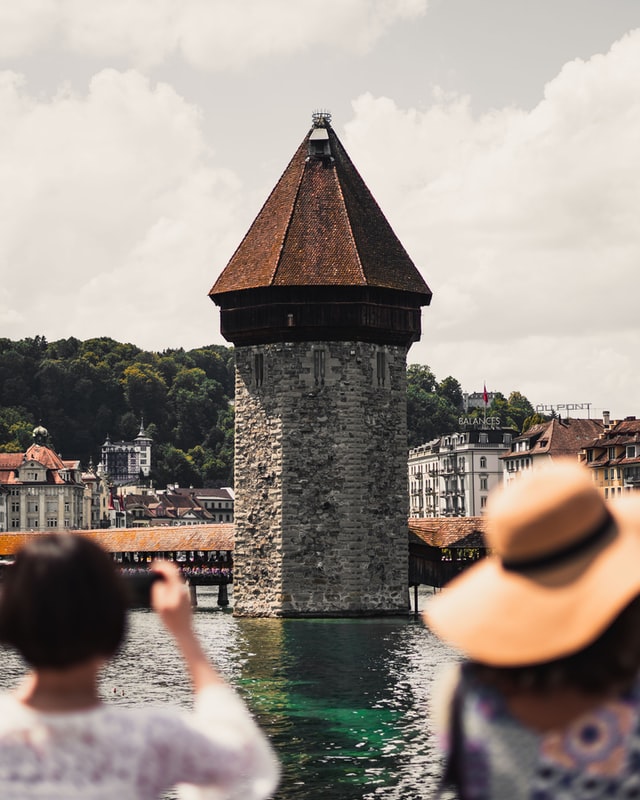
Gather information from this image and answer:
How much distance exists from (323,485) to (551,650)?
36.5m

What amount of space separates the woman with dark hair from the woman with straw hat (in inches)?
16.7

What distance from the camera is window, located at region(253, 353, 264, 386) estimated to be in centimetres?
4016

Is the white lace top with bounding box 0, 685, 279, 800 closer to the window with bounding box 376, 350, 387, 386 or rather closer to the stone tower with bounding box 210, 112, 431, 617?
the stone tower with bounding box 210, 112, 431, 617

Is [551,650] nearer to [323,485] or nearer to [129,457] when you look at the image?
[323,485]

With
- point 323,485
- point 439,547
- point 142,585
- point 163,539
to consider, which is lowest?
point 439,547

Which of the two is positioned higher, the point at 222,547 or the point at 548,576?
the point at 548,576

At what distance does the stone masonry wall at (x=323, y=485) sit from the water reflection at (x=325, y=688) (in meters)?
1.04

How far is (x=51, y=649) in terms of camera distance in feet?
8.75

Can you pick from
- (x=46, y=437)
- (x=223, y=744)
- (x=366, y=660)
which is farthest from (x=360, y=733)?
(x=46, y=437)

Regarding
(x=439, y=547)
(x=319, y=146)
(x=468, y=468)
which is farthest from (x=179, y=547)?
(x=468, y=468)

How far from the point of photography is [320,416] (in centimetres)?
3919

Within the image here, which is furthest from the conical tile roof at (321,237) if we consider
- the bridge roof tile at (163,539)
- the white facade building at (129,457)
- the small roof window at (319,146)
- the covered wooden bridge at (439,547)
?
the white facade building at (129,457)

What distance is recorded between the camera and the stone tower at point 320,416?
1533 inches

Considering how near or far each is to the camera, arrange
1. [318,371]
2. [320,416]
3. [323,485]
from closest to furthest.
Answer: [323,485] → [320,416] → [318,371]
